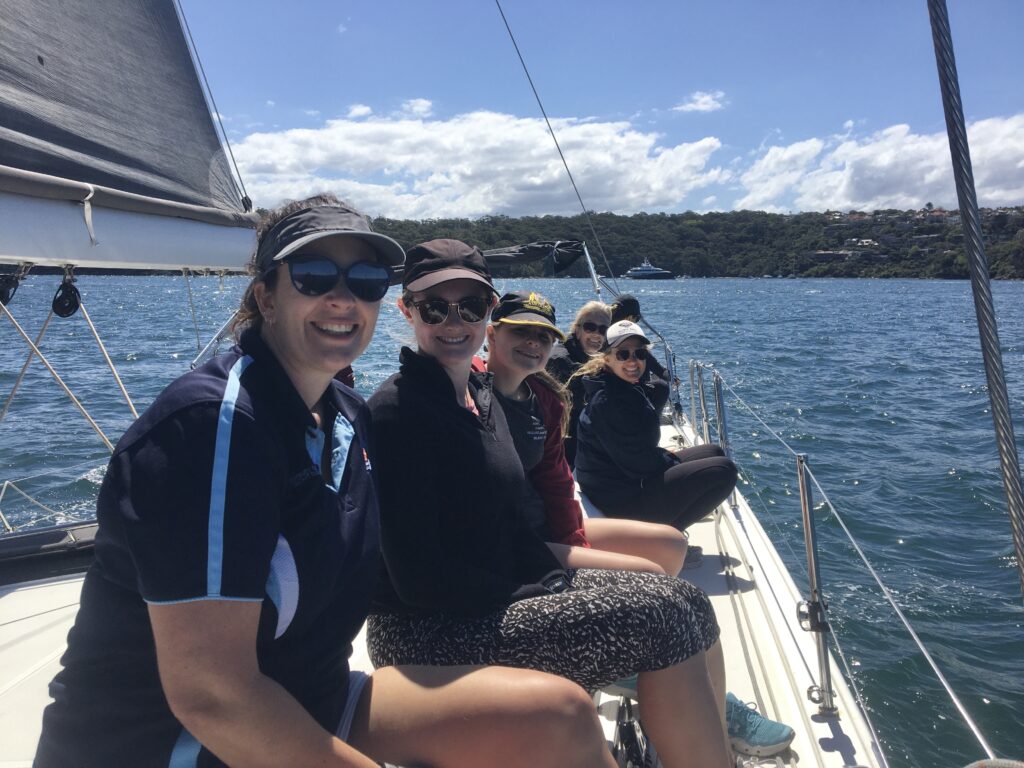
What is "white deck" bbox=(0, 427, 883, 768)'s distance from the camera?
1777 mm

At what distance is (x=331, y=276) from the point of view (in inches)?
49.8

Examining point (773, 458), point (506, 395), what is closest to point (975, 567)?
point (773, 458)

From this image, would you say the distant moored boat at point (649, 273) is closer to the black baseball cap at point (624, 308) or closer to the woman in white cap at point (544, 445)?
the black baseball cap at point (624, 308)

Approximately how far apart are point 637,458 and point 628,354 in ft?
1.47

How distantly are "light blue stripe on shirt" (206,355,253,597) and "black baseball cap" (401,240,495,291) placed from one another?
82 cm

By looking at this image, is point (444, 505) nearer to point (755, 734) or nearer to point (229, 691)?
point (229, 691)

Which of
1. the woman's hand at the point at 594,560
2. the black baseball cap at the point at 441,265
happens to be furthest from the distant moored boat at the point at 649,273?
the black baseball cap at the point at 441,265

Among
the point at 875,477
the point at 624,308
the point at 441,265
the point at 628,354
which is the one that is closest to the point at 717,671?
the point at 441,265

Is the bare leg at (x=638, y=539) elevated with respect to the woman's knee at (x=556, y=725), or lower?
lower

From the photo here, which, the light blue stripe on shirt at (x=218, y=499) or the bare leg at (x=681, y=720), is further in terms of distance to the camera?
the bare leg at (x=681, y=720)

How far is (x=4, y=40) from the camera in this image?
203 centimetres

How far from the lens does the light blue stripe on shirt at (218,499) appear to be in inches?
37.5

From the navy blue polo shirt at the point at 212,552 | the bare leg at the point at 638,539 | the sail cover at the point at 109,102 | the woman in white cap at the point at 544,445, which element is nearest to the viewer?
the navy blue polo shirt at the point at 212,552

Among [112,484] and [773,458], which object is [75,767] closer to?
[112,484]
